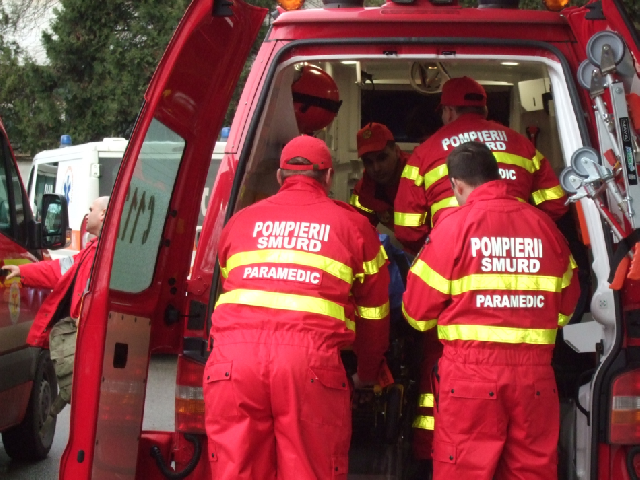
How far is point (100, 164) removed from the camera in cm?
1069

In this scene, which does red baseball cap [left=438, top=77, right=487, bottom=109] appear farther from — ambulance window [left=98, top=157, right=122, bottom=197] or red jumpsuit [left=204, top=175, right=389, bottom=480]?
ambulance window [left=98, top=157, right=122, bottom=197]

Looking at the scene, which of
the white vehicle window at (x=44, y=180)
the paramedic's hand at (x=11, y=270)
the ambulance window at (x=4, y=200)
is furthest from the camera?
the white vehicle window at (x=44, y=180)

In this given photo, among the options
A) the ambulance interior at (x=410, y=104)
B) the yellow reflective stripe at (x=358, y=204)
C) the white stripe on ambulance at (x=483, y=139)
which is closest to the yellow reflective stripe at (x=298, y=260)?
the white stripe on ambulance at (x=483, y=139)

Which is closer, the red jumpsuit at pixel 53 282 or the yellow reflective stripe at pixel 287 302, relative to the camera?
the yellow reflective stripe at pixel 287 302

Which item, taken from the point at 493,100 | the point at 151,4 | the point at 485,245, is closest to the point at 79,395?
the point at 485,245

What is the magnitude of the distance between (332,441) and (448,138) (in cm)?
164

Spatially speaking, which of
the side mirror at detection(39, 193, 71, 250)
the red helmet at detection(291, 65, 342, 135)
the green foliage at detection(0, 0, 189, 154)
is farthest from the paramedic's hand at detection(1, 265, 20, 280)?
the green foliage at detection(0, 0, 189, 154)

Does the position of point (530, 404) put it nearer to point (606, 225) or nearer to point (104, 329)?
point (606, 225)

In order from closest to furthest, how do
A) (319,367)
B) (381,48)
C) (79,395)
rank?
1. (79,395)
2. (319,367)
3. (381,48)

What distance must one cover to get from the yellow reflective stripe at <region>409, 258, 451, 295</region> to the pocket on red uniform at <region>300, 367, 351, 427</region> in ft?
1.51

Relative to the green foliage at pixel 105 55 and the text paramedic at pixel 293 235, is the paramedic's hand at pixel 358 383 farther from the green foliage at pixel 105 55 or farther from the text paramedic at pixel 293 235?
Result: the green foliage at pixel 105 55

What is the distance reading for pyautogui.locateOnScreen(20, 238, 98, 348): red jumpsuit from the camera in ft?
16.0

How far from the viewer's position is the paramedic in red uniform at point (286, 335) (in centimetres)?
297

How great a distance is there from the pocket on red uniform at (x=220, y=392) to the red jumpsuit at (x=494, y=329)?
0.72m
